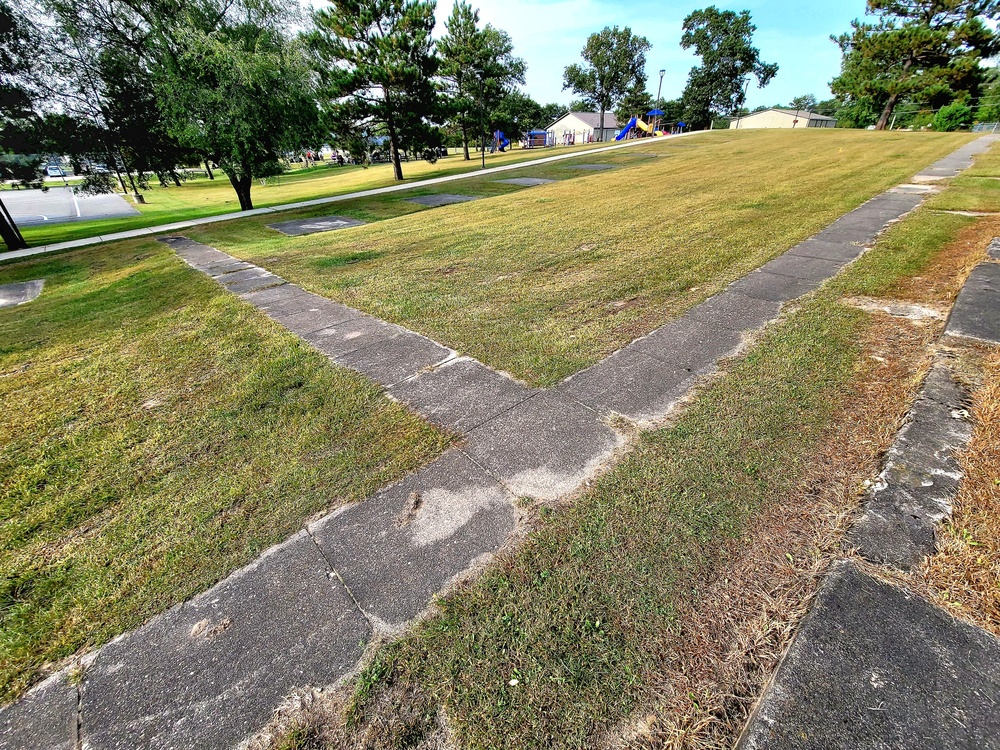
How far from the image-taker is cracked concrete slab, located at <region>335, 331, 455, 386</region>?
363cm

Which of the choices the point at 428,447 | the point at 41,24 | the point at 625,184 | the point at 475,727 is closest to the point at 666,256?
the point at 428,447

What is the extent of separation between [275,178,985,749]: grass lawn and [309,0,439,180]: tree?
71.7 ft

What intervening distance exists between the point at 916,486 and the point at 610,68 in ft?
279

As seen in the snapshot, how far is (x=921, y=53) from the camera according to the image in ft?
103

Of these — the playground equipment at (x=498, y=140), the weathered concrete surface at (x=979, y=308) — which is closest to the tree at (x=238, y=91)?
the weathered concrete surface at (x=979, y=308)

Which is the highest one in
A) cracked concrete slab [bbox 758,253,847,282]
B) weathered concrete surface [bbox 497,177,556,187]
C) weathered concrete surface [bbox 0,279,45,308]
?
Answer: weathered concrete surface [bbox 497,177,556,187]

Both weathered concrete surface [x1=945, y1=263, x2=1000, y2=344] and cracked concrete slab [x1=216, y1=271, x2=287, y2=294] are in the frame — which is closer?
weathered concrete surface [x1=945, y1=263, x2=1000, y2=344]

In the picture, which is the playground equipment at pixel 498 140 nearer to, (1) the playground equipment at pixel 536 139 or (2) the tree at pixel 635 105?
(1) the playground equipment at pixel 536 139

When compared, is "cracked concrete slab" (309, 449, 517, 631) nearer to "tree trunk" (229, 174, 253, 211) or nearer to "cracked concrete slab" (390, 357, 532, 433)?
"cracked concrete slab" (390, 357, 532, 433)

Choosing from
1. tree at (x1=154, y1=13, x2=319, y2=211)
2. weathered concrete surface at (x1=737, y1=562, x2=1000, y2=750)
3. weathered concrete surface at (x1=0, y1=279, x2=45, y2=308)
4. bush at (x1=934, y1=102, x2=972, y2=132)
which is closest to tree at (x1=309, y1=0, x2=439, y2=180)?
tree at (x1=154, y1=13, x2=319, y2=211)

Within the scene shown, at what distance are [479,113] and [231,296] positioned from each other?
89.6 ft

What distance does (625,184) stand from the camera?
46.0 ft

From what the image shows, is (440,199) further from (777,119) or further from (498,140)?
(777,119)

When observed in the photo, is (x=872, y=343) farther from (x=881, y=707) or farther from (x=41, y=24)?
(x=41, y=24)
